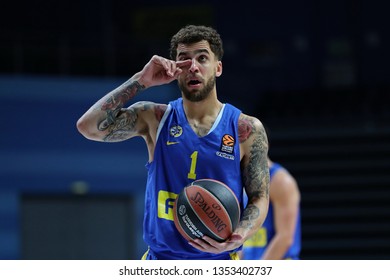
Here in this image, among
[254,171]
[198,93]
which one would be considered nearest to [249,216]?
[254,171]

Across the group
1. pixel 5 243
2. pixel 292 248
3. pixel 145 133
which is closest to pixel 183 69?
pixel 145 133

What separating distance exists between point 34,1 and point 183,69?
1298 centimetres

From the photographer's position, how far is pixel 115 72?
13.5 meters

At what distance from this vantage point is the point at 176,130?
15.3 ft

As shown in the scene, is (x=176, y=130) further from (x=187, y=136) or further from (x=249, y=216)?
(x=249, y=216)

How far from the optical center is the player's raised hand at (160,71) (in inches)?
175

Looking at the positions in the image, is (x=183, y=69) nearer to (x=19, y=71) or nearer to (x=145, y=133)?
(x=145, y=133)

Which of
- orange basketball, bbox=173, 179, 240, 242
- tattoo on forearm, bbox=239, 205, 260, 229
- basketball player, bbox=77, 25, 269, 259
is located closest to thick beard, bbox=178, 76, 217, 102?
basketball player, bbox=77, 25, 269, 259

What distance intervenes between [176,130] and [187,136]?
8 cm

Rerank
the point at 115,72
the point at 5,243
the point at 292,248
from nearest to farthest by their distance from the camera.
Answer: the point at 292,248 → the point at 5,243 → the point at 115,72

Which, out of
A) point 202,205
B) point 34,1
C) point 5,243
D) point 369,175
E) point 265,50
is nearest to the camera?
point 202,205

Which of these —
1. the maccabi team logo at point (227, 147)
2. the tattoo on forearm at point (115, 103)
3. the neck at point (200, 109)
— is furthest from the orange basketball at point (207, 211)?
the tattoo on forearm at point (115, 103)

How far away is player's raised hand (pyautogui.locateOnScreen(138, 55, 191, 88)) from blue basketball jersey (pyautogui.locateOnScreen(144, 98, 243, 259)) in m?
0.25

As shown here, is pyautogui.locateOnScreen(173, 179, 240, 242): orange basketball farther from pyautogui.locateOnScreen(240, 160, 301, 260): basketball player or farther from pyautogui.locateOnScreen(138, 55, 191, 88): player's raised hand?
pyautogui.locateOnScreen(240, 160, 301, 260): basketball player
